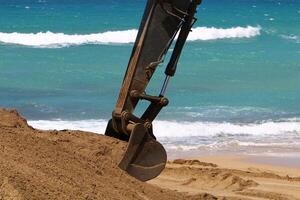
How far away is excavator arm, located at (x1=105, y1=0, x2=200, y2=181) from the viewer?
7297 millimetres

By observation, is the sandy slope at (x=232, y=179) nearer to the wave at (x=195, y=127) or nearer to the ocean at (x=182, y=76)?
the ocean at (x=182, y=76)

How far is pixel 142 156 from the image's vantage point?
7438 millimetres

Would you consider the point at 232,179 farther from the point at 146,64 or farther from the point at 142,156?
the point at 146,64

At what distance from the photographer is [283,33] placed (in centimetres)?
3681

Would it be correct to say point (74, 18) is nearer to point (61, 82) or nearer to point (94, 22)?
point (94, 22)

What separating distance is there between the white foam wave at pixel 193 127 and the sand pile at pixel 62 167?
5.72m

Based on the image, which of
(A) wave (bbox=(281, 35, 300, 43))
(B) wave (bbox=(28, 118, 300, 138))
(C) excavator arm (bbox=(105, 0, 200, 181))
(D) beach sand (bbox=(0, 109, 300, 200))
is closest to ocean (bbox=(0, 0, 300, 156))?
(B) wave (bbox=(28, 118, 300, 138))

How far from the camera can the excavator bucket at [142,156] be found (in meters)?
7.30

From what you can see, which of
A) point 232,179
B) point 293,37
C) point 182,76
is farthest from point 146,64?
point 293,37

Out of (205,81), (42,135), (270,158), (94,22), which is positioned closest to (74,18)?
(94,22)

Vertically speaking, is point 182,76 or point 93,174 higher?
point 93,174

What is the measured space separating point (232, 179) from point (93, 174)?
12.8 feet

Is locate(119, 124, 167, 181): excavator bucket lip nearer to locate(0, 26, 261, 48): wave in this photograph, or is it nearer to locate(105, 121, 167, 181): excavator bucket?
locate(105, 121, 167, 181): excavator bucket

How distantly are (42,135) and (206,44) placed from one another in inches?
1016
